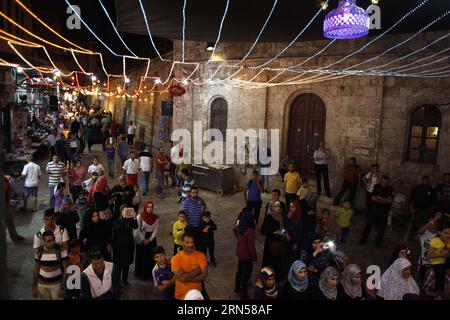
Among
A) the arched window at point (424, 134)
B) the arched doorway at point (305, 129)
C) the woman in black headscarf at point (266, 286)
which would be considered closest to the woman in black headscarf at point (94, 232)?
the woman in black headscarf at point (266, 286)

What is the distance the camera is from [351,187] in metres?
10.6

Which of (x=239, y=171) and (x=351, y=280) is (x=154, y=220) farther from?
(x=239, y=171)

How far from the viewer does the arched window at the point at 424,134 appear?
33.4 ft

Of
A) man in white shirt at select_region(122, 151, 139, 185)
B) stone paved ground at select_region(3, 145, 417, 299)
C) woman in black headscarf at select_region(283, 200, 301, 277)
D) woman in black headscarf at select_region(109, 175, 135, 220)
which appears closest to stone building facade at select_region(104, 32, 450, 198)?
stone paved ground at select_region(3, 145, 417, 299)

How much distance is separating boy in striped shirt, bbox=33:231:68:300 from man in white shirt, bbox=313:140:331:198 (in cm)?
804

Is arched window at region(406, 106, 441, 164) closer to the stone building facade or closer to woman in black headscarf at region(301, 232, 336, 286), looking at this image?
the stone building facade

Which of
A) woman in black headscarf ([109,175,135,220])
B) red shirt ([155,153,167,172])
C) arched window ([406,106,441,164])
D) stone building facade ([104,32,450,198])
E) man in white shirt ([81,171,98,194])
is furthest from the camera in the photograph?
red shirt ([155,153,167,172])

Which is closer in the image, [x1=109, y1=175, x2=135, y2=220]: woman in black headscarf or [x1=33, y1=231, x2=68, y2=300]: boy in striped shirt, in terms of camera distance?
[x1=33, y1=231, x2=68, y2=300]: boy in striped shirt

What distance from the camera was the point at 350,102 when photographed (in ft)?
36.5

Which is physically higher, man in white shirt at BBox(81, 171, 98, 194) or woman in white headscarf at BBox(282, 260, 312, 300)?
man in white shirt at BBox(81, 171, 98, 194)

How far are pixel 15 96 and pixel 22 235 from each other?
10.8 metres

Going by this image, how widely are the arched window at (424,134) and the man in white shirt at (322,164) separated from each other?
2.27 metres

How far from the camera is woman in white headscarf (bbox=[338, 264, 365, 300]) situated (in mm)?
4820

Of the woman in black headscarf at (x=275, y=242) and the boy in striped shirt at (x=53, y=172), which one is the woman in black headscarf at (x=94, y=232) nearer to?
the woman in black headscarf at (x=275, y=242)
